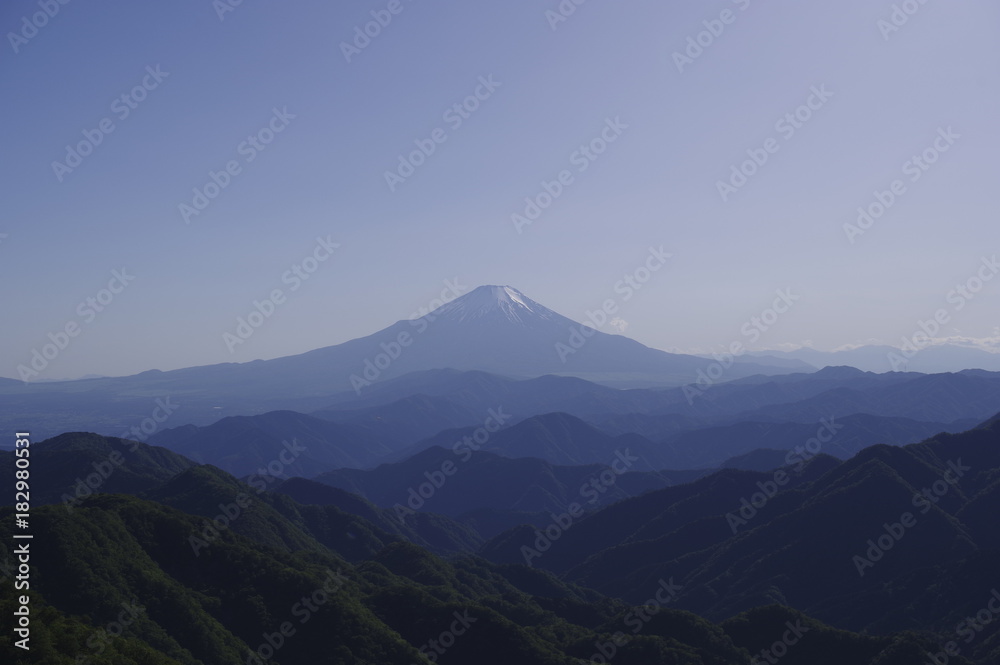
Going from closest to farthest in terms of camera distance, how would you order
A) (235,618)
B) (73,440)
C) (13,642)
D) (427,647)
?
(13,642) < (235,618) < (427,647) < (73,440)

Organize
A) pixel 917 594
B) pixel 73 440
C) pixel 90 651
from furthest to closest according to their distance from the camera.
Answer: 1. pixel 73 440
2. pixel 917 594
3. pixel 90 651


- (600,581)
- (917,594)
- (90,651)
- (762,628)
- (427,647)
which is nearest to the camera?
(90,651)

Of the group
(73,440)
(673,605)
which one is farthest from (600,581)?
(73,440)

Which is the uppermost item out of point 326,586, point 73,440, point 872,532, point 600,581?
point 872,532

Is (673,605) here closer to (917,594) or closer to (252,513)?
(917,594)

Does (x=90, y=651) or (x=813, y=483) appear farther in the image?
(x=813, y=483)

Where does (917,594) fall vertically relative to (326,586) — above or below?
above

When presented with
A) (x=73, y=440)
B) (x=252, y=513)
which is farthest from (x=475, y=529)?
(x=73, y=440)

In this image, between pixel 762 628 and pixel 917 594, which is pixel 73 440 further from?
pixel 917 594

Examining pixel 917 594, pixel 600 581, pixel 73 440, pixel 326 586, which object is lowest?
pixel 73 440
